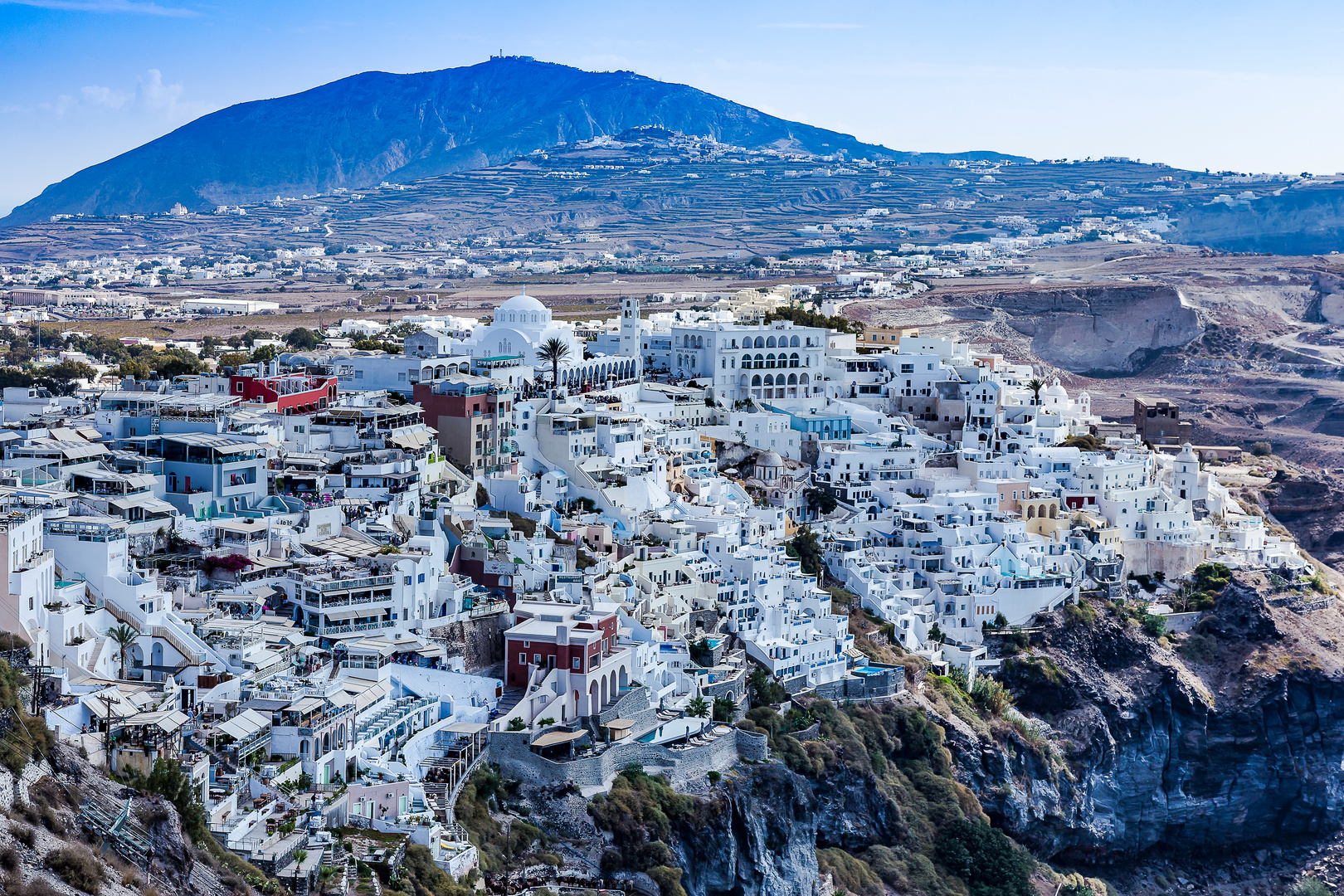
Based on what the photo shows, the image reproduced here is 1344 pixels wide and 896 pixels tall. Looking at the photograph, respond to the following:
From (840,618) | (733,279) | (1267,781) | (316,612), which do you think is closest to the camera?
(316,612)

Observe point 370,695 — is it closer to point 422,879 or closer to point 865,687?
point 422,879

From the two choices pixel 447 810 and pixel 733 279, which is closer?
pixel 447 810

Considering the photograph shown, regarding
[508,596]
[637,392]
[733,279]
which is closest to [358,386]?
[637,392]

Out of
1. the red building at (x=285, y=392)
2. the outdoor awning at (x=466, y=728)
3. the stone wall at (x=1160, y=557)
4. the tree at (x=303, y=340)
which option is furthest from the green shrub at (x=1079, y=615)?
the tree at (x=303, y=340)

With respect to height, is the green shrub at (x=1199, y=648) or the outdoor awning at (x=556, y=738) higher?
the outdoor awning at (x=556, y=738)

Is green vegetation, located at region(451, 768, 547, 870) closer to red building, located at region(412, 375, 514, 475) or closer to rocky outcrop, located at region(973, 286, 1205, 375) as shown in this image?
red building, located at region(412, 375, 514, 475)

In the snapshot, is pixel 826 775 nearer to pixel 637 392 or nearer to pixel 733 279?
pixel 637 392

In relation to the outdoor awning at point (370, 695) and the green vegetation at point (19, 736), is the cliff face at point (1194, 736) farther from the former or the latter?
the green vegetation at point (19, 736)

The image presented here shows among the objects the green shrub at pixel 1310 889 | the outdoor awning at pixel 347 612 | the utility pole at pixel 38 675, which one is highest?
the utility pole at pixel 38 675
